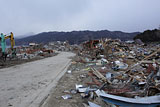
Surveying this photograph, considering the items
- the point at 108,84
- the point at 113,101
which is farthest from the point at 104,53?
the point at 113,101

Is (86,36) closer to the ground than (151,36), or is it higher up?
higher up

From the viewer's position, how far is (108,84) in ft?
13.0

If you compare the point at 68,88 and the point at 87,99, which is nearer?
the point at 87,99

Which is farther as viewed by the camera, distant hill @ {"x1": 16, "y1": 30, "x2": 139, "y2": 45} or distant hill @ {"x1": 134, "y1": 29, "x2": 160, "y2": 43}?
distant hill @ {"x1": 16, "y1": 30, "x2": 139, "y2": 45}

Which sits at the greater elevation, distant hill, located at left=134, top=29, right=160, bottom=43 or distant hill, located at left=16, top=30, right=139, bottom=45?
distant hill, located at left=16, top=30, right=139, bottom=45

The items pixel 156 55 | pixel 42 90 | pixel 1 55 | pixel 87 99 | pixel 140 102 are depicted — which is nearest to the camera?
pixel 140 102

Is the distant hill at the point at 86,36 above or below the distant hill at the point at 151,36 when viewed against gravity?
above

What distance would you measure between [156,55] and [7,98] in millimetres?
11060

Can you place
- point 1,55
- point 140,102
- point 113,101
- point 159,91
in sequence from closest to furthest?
point 140,102 → point 113,101 → point 159,91 → point 1,55

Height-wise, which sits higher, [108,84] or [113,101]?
[113,101]

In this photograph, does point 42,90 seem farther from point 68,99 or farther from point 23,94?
point 68,99

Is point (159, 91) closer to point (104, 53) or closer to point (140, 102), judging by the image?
point (140, 102)

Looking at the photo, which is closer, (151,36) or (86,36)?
(151,36)

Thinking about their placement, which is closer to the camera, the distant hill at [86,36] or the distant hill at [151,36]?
the distant hill at [151,36]
